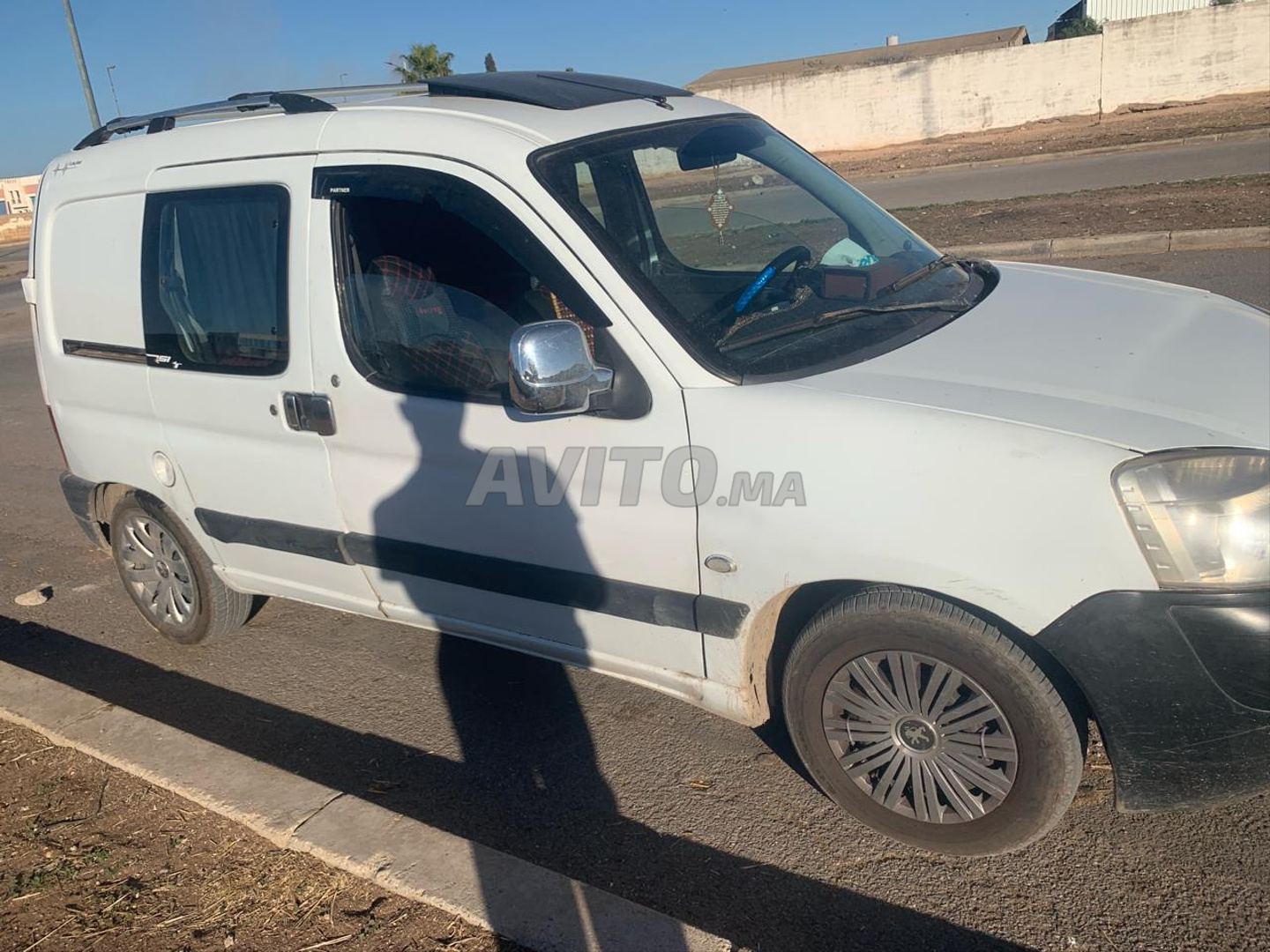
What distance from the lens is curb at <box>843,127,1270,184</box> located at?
20016 millimetres

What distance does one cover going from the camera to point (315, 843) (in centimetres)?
288

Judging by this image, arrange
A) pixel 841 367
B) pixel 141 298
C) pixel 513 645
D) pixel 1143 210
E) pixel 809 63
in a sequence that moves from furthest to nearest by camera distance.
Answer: pixel 809 63 < pixel 1143 210 < pixel 141 298 < pixel 513 645 < pixel 841 367

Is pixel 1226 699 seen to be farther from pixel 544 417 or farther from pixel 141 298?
pixel 141 298

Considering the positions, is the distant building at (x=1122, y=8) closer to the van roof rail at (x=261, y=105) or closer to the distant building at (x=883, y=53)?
the distant building at (x=883, y=53)

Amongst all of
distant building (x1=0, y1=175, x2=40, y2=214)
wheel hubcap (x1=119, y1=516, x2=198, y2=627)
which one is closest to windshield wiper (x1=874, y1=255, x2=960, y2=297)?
wheel hubcap (x1=119, y1=516, x2=198, y2=627)

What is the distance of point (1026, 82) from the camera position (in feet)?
107

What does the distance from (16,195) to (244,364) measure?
6929 centimetres

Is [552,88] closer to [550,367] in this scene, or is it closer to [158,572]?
[550,367]

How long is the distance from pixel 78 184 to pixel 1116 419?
13.0 feet

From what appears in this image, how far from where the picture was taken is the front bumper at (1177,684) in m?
2.20

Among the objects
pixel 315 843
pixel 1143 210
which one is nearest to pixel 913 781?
pixel 315 843

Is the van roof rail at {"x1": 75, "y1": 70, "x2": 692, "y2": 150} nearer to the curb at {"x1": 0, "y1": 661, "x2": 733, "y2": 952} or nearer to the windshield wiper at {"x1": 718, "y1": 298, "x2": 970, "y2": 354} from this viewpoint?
the windshield wiper at {"x1": 718, "y1": 298, "x2": 970, "y2": 354}

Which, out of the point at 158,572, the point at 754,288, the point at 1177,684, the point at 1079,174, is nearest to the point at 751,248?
the point at 754,288

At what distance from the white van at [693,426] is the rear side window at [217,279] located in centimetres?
2
